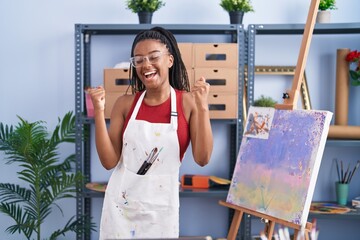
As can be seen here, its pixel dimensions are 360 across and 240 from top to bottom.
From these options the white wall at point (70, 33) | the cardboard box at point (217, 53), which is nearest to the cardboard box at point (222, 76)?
the cardboard box at point (217, 53)

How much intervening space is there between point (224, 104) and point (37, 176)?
107 centimetres

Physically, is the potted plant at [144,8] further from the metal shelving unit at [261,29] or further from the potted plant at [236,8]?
the metal shelving unit at [261,29]

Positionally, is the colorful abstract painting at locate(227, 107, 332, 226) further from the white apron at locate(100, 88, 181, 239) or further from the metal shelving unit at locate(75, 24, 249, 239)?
the white apron at locate(100, 88, 181, 239)

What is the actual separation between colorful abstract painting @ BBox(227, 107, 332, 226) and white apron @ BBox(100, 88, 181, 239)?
0.54m

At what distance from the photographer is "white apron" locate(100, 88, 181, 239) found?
1698 mm

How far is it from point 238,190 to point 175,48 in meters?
0.84

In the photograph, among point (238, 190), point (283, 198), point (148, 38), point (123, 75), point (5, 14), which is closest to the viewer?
point (148, 38)

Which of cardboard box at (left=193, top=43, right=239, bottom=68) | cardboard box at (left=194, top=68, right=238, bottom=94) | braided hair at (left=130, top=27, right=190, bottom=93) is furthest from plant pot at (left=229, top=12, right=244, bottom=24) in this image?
braided hair at (left=130, top=27, right=190, bottom=93)

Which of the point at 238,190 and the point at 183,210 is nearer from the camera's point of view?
the point at 238,190

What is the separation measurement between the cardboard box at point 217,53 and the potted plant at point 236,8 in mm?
169

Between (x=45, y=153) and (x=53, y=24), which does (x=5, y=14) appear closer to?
A: (x=53, y=24)

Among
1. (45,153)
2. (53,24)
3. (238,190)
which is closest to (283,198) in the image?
(238,190)

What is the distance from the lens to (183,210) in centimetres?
294

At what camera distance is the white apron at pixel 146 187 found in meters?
1.70
